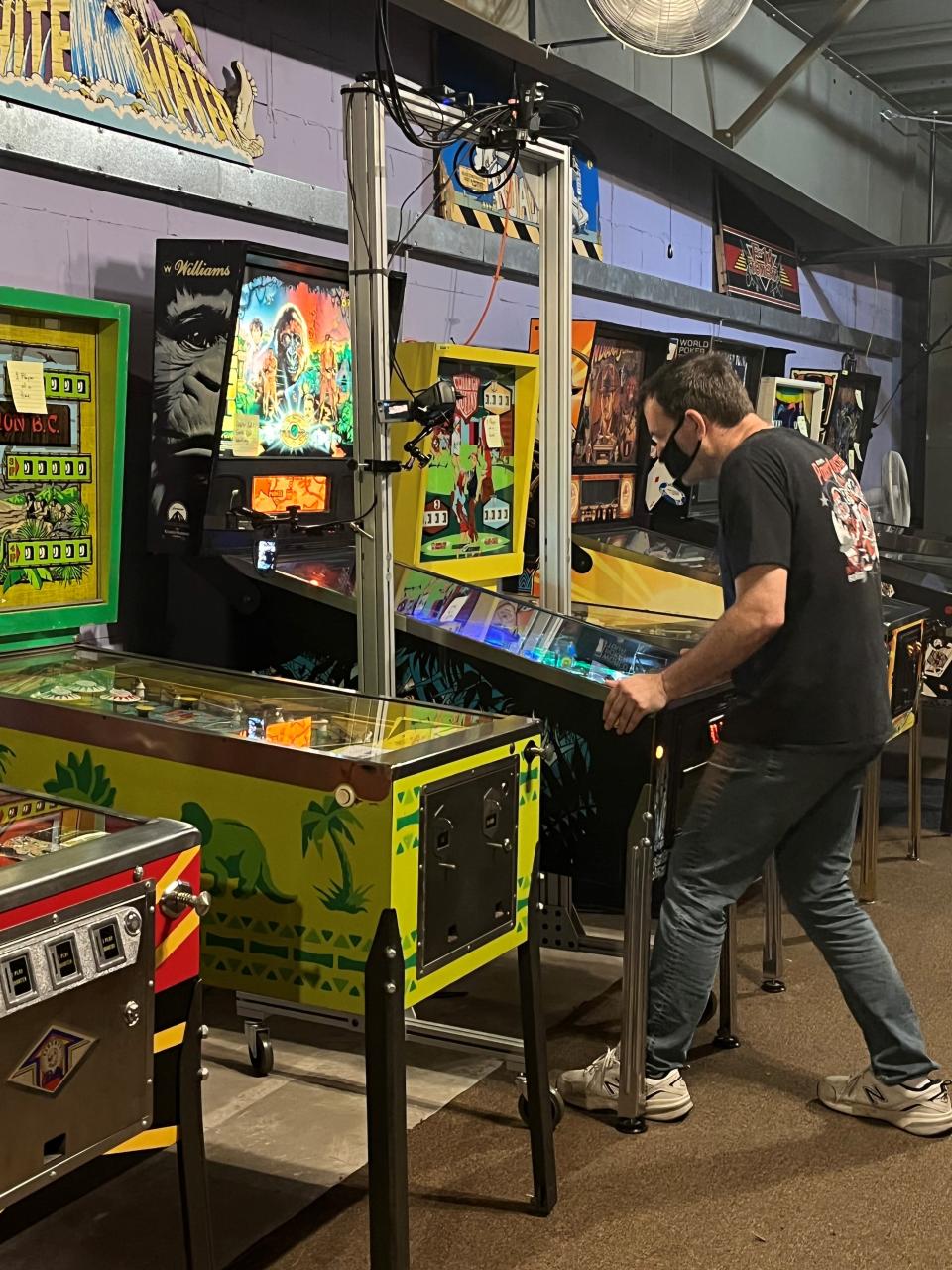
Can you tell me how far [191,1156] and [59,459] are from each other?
5.34ft

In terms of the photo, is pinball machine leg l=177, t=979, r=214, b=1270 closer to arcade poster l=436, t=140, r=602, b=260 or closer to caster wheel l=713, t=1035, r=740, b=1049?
caster wheel l=713, t=1035, r=740, b=1049

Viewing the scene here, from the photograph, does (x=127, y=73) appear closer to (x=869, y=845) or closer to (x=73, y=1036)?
(x=73, y=1036)

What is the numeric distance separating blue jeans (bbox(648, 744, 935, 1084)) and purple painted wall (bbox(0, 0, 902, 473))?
6.58 ft

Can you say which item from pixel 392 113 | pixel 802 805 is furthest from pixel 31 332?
pixel 802 805

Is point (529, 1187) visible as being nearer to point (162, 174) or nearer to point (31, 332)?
point (31, 332)

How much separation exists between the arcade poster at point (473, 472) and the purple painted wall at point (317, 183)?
0.55 m

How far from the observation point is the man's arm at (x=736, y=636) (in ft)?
8.71

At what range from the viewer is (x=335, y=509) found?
3770mm

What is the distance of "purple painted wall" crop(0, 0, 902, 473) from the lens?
3479mm

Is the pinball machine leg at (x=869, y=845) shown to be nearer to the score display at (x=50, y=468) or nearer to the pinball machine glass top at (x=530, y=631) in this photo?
the pinball machine glass top at (x=530, y=631)

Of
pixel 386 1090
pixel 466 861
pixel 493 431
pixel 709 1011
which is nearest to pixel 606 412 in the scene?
pixel 493 431

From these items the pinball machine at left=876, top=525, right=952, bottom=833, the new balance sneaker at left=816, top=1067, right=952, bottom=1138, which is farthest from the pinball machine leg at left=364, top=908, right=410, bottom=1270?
the pinball machine at left=876, top=525, right=952, bottom=833

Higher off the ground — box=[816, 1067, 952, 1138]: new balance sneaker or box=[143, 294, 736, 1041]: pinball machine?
box=[143, 294, 736, 1041]: pinball machine

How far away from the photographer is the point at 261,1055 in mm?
3047
